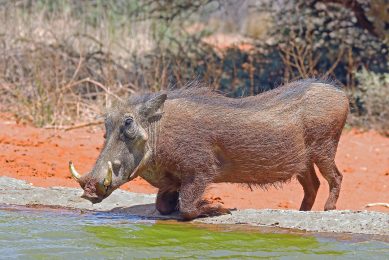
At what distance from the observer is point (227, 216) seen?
7371mm

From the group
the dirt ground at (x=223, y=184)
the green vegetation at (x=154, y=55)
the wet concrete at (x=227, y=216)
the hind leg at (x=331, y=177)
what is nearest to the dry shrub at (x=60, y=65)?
the green vegetation at (x=154, y=55)

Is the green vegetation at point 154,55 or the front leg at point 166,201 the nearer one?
the front leg at point 166,201

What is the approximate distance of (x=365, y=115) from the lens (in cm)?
1377

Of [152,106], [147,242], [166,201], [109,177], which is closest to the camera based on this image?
[147,242]

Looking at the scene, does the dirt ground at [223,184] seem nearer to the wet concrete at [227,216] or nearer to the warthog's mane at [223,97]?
the wet concrete at [227,216]

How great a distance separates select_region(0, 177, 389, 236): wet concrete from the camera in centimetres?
691

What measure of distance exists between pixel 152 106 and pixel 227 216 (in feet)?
3.31

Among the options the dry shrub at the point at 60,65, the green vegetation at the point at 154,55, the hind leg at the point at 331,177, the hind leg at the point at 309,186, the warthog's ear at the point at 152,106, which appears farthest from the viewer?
the green vegetation at the point at 154,55

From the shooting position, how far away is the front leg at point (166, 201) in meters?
7.55

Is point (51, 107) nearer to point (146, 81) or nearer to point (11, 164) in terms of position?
point (146, 81)

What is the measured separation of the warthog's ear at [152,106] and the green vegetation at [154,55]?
5101mm

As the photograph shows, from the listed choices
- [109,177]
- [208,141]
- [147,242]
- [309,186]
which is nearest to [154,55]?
[309,186]

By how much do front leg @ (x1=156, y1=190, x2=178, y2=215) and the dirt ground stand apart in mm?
1167

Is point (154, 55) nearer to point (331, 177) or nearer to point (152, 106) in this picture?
point (331, 177)
